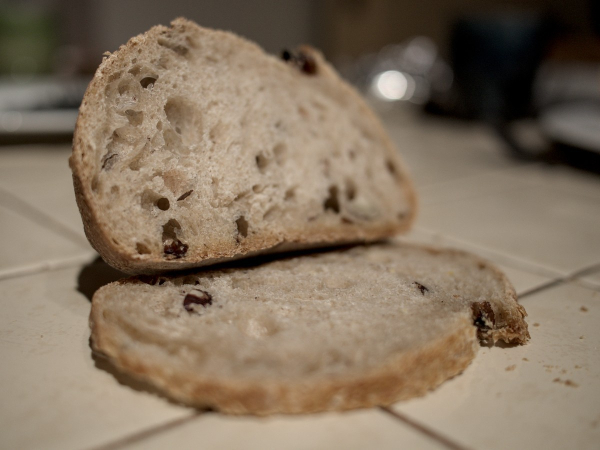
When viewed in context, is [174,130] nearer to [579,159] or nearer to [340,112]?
[340,112]

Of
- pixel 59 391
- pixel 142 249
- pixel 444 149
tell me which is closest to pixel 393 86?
pixel 444 149

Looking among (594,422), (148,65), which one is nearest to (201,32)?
(148,65)

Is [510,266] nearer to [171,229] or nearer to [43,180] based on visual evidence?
[171,229]

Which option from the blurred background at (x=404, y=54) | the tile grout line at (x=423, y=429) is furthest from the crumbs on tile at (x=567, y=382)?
the blurred background at (x=404, y=54)

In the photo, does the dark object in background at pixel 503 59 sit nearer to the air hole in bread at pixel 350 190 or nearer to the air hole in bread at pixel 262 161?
the air hole in bread at pixel 350 190

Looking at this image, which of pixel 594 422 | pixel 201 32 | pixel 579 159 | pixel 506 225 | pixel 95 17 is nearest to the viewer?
pixel 594 422
